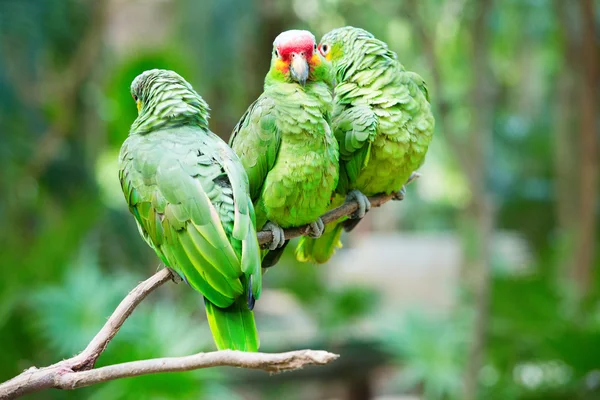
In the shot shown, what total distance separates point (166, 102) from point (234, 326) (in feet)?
1.19

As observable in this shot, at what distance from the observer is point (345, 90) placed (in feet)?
4.20

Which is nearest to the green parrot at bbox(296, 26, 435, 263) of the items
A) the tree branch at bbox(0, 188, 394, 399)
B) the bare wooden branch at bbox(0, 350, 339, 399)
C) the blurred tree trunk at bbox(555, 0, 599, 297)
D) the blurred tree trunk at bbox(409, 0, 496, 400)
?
the tree branch at bbox(0, 188, 394, 399)

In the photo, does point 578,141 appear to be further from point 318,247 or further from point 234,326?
point 234,326

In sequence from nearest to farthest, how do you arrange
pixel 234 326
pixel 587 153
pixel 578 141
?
pixel 234 326
pixel 587 153
pixel 578 141

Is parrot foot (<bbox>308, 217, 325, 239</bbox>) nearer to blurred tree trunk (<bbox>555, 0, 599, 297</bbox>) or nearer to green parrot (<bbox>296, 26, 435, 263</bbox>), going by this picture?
green parrot (<bbox>296, 26, 435, 263</bbox>)

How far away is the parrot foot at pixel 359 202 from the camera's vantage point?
129cm

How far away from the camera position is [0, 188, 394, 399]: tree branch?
77 cm

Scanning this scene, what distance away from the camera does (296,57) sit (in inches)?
42.3

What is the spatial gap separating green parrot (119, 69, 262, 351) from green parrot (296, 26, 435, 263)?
11.2 inches

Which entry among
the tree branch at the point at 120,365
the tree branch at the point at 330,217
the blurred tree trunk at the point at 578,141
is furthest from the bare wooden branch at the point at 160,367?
the blurred tree trunk at the point at 578,141

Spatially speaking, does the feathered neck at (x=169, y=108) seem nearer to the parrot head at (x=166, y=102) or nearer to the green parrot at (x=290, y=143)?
the parrot head at (x=166, y=102)

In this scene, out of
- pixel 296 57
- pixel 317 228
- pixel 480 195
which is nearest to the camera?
pixel 296 57

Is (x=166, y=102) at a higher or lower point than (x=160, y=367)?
higher

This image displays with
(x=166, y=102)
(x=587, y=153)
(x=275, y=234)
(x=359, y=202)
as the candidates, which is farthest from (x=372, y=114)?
(x=587, y=153)
